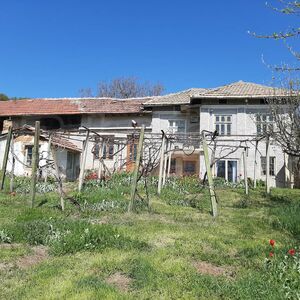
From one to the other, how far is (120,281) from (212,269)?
4.45ft

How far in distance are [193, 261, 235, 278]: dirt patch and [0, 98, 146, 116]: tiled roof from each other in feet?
77.2

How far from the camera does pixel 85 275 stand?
16.5ft

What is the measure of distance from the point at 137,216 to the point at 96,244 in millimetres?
3247

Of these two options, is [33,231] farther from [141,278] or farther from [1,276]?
[141,278]

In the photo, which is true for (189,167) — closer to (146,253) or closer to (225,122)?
(225,122)

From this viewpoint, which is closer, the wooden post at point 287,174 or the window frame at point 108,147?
the window frame at point 108,147

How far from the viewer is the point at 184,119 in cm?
2783

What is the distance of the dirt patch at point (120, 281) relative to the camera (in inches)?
185

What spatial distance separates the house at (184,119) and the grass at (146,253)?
1364 cm

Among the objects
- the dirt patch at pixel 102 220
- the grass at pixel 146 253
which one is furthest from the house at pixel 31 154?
the dirt patch at pixel 102 220

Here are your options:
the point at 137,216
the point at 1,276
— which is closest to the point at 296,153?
the point at 137,216

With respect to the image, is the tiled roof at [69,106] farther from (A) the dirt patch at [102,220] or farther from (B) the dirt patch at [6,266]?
(B) the dirt patch at [6,266]

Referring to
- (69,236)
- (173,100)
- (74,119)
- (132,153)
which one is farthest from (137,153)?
(74,119)

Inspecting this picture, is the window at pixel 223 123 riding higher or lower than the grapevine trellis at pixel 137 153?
higher
